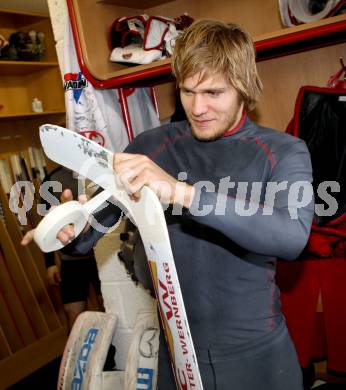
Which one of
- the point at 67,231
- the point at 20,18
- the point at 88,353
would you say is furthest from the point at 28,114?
the point at 67,231

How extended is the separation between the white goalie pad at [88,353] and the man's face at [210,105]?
1.10m

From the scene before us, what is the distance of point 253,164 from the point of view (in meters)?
1.09

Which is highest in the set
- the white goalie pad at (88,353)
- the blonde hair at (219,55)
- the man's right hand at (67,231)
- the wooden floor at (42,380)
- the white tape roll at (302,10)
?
the white tape roll at (302,10)

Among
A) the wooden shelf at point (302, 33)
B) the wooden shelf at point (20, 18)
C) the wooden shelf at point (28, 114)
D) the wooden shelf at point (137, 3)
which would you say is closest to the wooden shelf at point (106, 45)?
the wooden shelf at point (137, 3)

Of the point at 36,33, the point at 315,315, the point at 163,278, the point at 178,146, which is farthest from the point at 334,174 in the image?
the point at 36,33

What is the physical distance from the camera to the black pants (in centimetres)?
107

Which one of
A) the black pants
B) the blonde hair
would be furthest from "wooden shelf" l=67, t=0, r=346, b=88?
the black pants

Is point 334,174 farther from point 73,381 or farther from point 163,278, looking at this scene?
point 73,381

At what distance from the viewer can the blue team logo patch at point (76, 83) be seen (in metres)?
1.67

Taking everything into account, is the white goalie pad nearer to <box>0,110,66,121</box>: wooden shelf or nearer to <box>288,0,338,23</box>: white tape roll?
<box>288,0,338,23</box>: white tape roll

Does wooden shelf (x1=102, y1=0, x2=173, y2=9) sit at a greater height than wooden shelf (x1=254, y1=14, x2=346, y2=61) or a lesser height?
greater

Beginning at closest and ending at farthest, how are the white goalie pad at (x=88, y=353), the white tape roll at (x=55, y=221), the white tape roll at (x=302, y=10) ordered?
the white tape roll at (x=55, y=221) < the white tape roll at (x=302, y=10) < the white goalie pad at (x=88, y=353)

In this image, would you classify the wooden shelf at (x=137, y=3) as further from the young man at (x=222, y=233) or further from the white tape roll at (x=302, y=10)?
the young man at (x=222, y=233)

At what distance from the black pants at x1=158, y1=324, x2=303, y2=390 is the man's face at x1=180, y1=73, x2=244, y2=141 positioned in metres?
0.52
